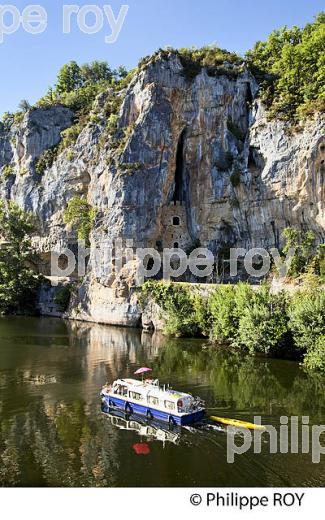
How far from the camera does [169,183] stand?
Result: 55.8m

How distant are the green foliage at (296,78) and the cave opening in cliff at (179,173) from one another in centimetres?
1115

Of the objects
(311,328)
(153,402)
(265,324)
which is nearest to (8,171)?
(265,324)

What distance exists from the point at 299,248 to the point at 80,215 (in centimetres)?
2929

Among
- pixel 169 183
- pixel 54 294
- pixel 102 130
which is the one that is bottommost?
pixel 54 294

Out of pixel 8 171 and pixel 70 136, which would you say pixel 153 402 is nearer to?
pixel 70 136

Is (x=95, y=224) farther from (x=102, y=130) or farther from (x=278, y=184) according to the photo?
(x=278, y=184)

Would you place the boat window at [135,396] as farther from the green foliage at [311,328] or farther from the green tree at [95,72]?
the green tree at [95,72]

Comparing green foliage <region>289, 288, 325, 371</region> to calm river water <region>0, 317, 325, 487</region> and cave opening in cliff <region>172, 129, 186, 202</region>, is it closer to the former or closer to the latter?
calm river water <region>0, 317, 325, 487</region>

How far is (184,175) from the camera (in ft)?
187

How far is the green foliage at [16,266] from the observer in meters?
58.6

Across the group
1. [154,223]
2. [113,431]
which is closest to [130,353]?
[113,431]

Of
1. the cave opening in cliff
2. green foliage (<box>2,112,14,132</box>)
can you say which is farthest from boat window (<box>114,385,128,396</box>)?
green foliage (<box>2,112,14,132</box>)
